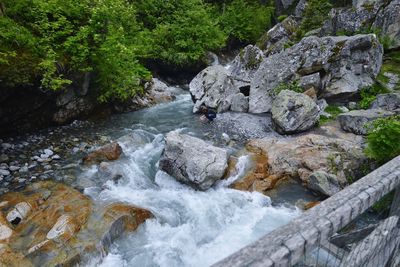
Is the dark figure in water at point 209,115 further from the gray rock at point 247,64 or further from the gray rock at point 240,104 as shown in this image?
the gray rock at point 247,64

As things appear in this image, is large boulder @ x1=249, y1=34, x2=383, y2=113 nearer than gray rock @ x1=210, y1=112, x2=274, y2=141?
No

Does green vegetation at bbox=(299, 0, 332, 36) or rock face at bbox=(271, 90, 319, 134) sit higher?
green vegetation at bbox=(299, 0, 332, 36)

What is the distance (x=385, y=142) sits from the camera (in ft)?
26.7

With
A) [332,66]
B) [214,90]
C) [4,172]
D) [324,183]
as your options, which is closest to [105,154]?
[4,172]

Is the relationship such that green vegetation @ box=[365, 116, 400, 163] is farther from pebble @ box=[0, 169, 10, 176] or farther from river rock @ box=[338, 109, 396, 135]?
pebble @ box=[0, 169, 10, 176]

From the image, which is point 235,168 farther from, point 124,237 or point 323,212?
point 323,212

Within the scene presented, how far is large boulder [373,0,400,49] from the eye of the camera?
1705cm

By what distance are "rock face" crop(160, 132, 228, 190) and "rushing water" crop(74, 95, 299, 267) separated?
26 cm

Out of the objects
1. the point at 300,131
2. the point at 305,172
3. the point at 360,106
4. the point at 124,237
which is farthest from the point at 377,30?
the point at 124,237

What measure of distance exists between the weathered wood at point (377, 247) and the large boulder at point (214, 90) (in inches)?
504

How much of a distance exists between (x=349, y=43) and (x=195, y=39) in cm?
1077

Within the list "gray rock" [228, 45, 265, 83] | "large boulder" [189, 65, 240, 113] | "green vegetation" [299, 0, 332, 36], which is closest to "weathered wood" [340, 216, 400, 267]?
"large boulder" [189, 65, 240, 113]

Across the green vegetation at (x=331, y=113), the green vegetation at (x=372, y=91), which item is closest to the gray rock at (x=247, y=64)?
the green vegetation at (x=331, y=113)

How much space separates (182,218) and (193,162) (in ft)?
5.83
